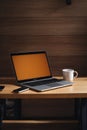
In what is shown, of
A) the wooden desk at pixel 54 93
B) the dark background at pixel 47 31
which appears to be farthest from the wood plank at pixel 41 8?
the wooden desk at pixel 54 93

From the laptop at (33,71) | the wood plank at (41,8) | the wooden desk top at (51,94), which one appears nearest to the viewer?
the wooden desk top at (51,94)

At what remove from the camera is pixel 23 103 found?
2.52 metres

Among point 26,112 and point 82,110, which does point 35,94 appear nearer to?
point 82,110

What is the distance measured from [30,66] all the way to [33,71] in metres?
0.05

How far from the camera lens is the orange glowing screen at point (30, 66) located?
1.89 meters

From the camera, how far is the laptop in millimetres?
1824

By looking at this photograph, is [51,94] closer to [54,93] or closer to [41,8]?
[54,93]

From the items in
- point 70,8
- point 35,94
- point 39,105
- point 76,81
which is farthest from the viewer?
point 39,105

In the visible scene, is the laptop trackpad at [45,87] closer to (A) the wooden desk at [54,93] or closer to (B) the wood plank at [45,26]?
(A) the wooden desk at [54,93]

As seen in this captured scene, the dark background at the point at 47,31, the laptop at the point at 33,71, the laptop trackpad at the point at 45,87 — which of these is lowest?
the laptop trackpad at the point at 45,87

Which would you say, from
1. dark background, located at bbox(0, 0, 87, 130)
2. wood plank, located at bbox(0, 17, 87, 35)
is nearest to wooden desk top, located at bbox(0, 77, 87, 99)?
dark background, located at bbox(0, 0, 87, 130)

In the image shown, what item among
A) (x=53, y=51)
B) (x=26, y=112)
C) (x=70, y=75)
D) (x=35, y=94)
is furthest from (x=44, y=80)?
(x=26, y=112)

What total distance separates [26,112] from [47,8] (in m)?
1.06

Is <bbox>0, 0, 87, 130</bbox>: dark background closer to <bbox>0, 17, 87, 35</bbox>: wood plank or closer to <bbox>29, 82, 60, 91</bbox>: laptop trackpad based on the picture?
<bbox>0, 17, 87, 35</bbox>: wood plank
